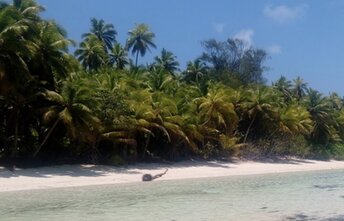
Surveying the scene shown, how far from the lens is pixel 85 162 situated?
34.0 m

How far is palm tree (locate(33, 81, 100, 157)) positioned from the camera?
29828 mm

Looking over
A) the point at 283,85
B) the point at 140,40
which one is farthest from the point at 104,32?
the point at 283,85

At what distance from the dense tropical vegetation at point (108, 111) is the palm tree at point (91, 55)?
117 mm

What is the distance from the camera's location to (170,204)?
19.1 metres

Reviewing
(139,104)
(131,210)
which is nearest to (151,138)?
(139,104)

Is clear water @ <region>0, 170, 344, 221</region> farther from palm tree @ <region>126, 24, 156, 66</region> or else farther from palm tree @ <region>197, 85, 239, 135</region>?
palm tree @ <region>126, 24, 156, 66</region>

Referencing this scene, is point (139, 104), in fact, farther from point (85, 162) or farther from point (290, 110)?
point (290, 110)

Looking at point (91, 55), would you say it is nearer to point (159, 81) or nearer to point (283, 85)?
point (159, 81)

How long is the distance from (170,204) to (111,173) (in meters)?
13.0

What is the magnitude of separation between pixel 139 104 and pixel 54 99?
7.52 meters

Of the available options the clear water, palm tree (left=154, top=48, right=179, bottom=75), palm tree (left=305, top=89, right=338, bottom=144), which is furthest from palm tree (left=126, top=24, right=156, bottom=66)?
the clear water

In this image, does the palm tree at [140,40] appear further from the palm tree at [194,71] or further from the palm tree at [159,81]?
the palm tree at [159,81]

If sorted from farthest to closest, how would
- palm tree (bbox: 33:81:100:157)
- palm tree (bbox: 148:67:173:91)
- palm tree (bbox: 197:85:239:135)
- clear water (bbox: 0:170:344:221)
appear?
1. palm tree (bbox: 197:85:239:135)
2. palm tree (bbox: 148:67:173:91)
3. palm tree (bbox: 33:81:100:157)
4. clear water (bbox: 0:170:344:221)

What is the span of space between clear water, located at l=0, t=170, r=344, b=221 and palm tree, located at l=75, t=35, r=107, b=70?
33180 mm
